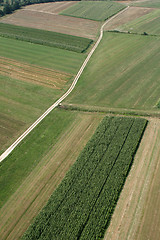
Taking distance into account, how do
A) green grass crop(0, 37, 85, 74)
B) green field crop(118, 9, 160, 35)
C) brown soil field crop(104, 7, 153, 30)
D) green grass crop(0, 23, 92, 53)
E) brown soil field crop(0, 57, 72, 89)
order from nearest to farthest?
brown soil field crop(0, 57, 72, 89) < green grass crop(0, 37, 85, 74) < green grass crop(0, 23, 92, 53) < green field crop(118, 9, 160, 35) < brown soil field crop(104, 7, 153, 30)

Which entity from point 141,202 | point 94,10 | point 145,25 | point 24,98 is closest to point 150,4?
point 94,10

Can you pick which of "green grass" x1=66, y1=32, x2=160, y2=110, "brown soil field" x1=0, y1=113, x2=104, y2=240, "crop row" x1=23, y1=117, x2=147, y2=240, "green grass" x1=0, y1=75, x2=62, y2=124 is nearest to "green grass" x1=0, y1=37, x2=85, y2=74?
"green grass" x1=66, y1=32, x2=160, y2=110

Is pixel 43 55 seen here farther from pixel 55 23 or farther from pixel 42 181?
pixel 42 181

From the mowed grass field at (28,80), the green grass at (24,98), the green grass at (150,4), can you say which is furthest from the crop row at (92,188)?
the green grass at (150,4)

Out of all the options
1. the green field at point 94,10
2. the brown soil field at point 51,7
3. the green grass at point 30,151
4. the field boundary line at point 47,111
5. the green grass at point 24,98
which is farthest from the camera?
the brown soil field at point 51,7

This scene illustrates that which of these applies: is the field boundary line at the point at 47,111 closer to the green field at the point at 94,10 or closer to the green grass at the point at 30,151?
A: the green grass at the point at 30,151

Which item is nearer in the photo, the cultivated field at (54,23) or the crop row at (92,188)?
the crop row at (92,188)

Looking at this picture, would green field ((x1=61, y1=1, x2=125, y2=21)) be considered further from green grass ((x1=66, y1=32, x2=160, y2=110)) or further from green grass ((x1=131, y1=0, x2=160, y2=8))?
green grass ((x1=66, y1=32, x2=160, y2=110))
